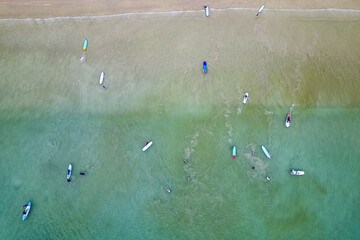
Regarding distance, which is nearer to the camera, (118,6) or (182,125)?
(182,125)

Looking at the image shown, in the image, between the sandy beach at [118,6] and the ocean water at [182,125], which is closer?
the ocean water at [182,125]

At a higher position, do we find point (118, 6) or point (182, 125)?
point (118, 6)

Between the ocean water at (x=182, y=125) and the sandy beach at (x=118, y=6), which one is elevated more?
the sandy beach at (x=118, y=6)

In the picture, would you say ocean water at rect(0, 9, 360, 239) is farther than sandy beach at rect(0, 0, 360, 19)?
No

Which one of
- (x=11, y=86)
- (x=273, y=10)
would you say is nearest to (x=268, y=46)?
(x=273, y=10)

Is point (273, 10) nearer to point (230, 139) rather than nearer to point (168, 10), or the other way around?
point (168, 10)

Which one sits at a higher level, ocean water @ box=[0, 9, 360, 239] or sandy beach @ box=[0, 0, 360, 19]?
sandy beach @ box=[0, 0, 360, 19]
